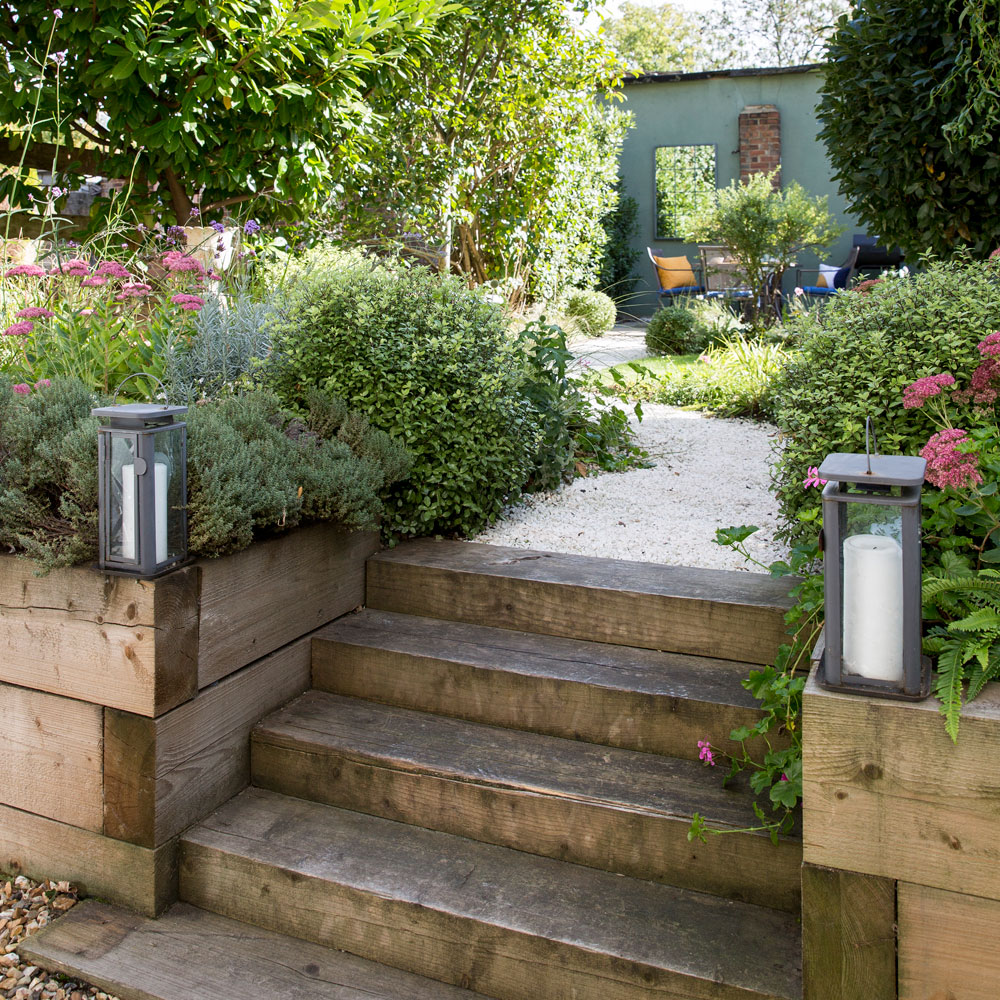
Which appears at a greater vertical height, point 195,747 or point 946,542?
point 946,542

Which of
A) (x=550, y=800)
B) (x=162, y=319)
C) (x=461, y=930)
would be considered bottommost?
(x=461, y=930)

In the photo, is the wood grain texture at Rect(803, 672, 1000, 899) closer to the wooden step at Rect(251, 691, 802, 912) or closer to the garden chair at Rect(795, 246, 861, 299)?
the wooden step at Rect(251, 691, 802, 912)

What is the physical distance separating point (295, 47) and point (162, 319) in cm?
144

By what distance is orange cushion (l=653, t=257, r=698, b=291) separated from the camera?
38.4 feet

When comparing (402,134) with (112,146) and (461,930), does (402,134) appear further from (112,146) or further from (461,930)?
(461,930)

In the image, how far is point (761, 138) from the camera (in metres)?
12.7

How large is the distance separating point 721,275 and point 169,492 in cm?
902

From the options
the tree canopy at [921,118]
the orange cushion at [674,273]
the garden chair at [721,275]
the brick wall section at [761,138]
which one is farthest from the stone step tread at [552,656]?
the brick wall section at [761,138]

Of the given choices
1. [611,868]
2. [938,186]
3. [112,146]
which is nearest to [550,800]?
[611,868]

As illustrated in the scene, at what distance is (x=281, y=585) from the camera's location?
7.56ft

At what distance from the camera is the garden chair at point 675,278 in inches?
452

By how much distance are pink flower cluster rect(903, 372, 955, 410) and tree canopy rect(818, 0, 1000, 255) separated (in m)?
1.67

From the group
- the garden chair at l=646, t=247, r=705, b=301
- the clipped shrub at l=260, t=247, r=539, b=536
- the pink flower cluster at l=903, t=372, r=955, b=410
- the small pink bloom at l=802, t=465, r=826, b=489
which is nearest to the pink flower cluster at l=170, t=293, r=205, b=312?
the clipped shrub at l=260, t=247, r=539, b=536

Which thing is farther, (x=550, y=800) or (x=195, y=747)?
(x=195, y=747)
